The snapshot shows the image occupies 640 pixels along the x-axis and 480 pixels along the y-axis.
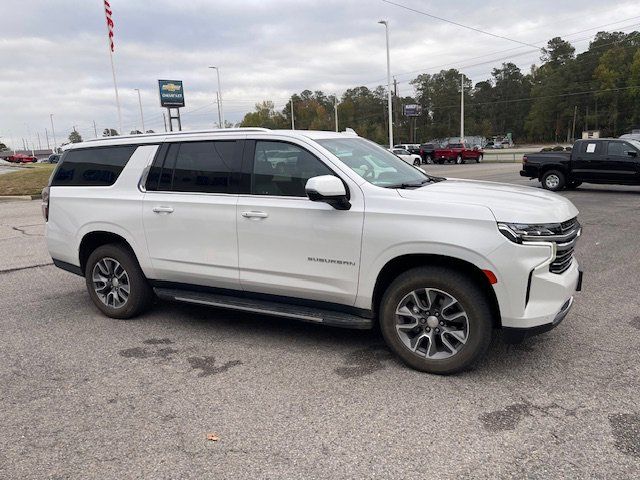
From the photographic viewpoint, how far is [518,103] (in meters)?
118

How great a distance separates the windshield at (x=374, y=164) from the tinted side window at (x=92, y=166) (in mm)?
2134

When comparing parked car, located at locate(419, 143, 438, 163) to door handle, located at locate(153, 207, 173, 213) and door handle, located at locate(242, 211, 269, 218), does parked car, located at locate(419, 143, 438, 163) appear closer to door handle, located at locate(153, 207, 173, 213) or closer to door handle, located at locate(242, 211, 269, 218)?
door handle, located at locate(153, 207, 173, 213)

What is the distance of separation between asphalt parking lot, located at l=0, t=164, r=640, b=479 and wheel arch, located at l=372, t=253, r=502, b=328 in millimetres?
507

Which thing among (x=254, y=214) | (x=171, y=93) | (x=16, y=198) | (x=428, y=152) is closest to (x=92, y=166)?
(x=254, y=214)

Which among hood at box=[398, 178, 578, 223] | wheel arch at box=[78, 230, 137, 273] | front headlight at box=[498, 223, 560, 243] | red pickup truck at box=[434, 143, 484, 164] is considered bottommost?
red pickup truck at box=[434, 143, 484, 164]

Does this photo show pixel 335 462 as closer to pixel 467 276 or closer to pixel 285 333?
pixel 467 276

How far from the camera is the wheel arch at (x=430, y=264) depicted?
147 inches

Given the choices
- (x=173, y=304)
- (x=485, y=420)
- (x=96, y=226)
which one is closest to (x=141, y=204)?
(x=96, y=226)

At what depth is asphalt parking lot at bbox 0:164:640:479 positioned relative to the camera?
2852 millimetres

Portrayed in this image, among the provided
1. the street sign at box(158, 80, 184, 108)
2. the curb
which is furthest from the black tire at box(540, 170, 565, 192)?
the street sign at box(158, 80, 184, 108)

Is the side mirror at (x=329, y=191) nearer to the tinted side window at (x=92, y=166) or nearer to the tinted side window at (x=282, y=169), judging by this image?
the tinted side window at (x=282, y=169)

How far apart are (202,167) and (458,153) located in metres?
40.4

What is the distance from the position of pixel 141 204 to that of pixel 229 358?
1766mm

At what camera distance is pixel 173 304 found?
588 cm
